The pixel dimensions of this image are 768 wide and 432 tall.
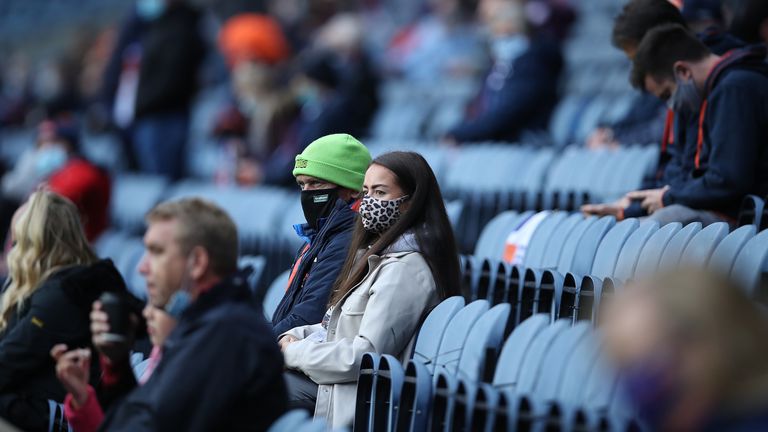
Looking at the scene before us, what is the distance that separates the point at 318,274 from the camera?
4.86 meters

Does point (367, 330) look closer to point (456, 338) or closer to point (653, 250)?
point (456, 338)

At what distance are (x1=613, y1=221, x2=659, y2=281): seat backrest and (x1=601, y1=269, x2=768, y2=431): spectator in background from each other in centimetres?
214

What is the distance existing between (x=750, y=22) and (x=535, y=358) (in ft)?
11.0

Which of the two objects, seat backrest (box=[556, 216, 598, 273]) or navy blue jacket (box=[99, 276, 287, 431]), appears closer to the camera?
navy blue jacket (box=[99, 276, 287, 431])

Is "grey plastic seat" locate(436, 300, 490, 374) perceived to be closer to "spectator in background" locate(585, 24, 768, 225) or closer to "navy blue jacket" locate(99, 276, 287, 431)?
"navy blue jacket" locate(99, 276, 287, 431)

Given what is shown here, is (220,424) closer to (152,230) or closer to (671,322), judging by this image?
(152,230)

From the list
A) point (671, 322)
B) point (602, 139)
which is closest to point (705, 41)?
point (602, 139)

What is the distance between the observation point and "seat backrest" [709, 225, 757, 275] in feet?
13.1

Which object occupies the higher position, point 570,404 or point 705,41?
point 705,41

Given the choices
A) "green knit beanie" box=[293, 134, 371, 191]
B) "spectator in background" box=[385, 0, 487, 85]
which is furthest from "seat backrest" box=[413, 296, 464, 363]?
"spectator in background" box=[385, 0, 487, 85]

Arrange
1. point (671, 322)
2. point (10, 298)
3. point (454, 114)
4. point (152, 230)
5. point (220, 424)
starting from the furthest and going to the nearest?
point (454, 114), point (10, 298), point (152, 230), point (220, 424), point (671, 322)

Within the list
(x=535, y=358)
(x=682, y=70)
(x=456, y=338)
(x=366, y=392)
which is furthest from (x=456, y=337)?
(x=682, y=70)

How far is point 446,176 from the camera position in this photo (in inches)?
323

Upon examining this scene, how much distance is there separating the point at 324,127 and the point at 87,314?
16.8 feet
